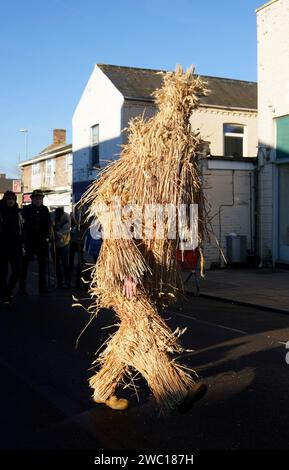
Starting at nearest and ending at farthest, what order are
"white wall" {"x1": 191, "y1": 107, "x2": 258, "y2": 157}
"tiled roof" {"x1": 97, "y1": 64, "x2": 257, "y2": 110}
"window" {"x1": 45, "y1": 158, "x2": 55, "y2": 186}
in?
"white wall" {"x1": 191, "y1": 107, "x2": 258, "y2": 157} < "tiled roof" {"x1": 97, "y1": 64, "x2": 257, "y2": 110} < "window" {"x1": 45, "y1": 158, "x2": 55, "y2": 186}

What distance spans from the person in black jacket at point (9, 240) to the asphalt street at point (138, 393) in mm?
1073

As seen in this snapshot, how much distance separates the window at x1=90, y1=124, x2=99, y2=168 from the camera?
23.2m

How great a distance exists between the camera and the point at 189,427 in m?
4.26

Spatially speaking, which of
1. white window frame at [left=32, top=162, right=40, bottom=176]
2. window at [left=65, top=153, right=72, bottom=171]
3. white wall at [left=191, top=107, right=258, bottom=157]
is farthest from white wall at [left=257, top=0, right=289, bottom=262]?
white window frame at [left=32, top=162, right=40, bottom=176]

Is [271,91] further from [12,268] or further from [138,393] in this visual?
[138,393]

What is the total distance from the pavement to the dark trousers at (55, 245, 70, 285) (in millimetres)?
2570

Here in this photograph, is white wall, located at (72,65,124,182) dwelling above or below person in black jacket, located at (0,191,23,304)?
above

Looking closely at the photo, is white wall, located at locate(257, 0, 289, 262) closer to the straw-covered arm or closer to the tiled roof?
the tiled roof

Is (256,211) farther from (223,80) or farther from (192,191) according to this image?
(192,191)

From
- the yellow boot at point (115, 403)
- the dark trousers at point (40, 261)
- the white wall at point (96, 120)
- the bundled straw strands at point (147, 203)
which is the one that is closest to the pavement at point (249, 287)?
the dark trousers at point (40, 261)

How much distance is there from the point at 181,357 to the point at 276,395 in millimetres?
1493

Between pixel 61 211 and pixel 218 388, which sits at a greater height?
pixel 61 211

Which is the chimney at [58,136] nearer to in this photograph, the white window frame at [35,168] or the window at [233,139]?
the white window frame at [35,168]

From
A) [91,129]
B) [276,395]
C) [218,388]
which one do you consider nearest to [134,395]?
[218,388]
